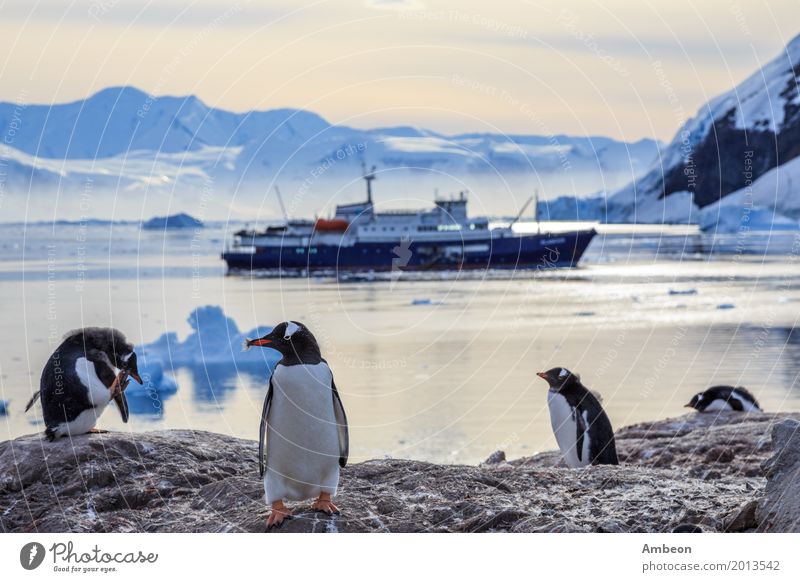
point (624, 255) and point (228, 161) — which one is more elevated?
point (228, 161)

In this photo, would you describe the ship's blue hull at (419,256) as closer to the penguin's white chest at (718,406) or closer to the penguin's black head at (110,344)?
the penguin's white chest at (718,406)

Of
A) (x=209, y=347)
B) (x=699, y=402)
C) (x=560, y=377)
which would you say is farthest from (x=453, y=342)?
(x=560, y=377)

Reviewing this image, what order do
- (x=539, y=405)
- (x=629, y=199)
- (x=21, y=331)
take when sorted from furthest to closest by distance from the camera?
(x=629, y=199) → (x=21, y=331) → (x=539, y=405)

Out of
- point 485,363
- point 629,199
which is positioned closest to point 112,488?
point 485,363

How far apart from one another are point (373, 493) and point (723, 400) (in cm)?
619

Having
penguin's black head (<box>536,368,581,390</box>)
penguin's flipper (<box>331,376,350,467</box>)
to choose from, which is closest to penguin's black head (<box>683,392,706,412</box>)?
penguin's black head (<box>536,368,581,390</box>)

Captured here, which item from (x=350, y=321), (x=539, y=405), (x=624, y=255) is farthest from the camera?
(x=624, y=255)

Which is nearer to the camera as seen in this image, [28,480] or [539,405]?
[28,480]

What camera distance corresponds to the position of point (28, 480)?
278 inches

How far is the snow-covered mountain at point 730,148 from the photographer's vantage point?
8119 centimetres

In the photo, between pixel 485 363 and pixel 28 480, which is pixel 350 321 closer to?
pixel 485 363

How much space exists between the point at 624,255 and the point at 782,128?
105 ft

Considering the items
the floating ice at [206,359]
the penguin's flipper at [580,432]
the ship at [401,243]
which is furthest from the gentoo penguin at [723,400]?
the ship at [401,243]

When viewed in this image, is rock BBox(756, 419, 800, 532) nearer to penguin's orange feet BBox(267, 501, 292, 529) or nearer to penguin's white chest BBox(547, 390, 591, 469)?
penguin's orange feet BBox(267, 501, 292, 529)
